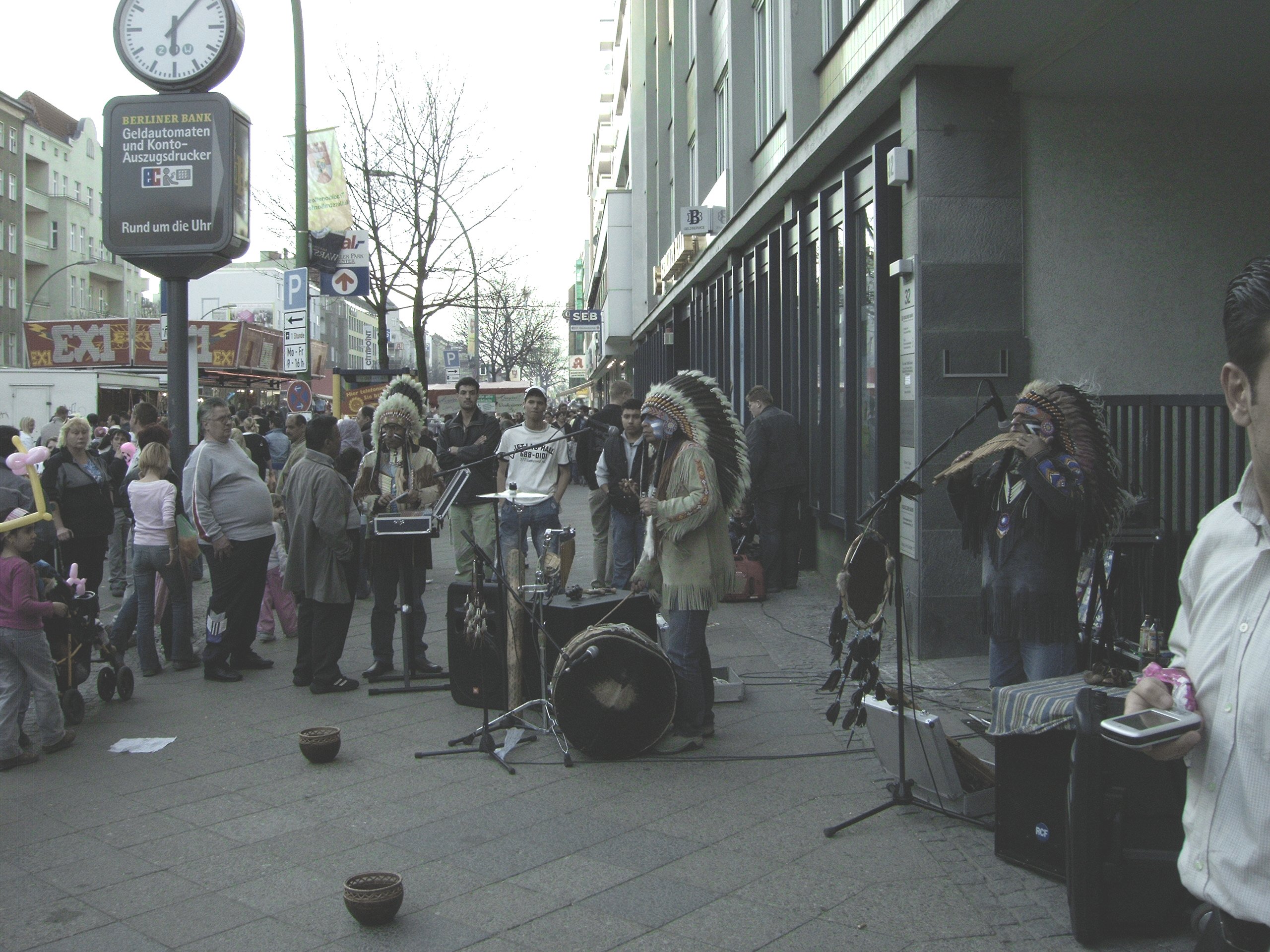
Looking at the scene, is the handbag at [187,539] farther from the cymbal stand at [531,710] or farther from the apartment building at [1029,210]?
the apartment building at [1029,210]

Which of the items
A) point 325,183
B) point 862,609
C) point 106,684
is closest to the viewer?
point 862,609

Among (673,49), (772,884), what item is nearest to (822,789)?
(772,884)

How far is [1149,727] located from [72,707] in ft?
21.8

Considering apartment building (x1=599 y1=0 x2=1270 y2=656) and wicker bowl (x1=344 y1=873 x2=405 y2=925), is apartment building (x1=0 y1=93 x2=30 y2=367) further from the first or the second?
wicker bowl (x1=344 y1=873 x2=405 y2=925)

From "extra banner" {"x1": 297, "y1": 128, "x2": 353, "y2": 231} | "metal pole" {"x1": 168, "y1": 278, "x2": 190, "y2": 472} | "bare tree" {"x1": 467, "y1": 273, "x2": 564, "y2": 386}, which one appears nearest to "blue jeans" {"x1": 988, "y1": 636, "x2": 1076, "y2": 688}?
"metal pole" {"x1": 168, "y1": 278, "x2": 190, "y2": 472}

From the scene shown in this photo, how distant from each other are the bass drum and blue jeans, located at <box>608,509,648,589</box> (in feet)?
15.2

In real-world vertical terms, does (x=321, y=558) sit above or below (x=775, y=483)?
below

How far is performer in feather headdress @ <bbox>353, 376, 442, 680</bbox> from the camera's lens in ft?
26.5

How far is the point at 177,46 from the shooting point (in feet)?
31.0

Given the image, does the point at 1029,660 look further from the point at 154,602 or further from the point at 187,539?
the point at 154,602

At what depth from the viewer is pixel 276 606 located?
9.66 m

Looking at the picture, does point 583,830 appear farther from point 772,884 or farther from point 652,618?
point 652,618

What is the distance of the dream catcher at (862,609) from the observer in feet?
15.8

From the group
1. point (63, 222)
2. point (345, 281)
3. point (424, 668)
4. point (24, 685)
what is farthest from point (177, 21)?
point (63, 222)
